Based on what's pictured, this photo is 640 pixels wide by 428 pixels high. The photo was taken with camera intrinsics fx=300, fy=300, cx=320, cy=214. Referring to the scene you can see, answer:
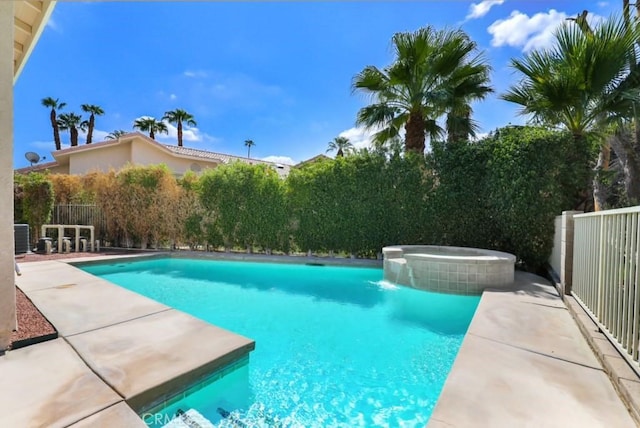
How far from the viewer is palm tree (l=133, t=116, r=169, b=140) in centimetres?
3747

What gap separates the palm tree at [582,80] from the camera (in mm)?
6699

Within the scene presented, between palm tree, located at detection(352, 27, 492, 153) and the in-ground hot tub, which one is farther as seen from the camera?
palm tree, located at detection(352, 27, 492, 153)

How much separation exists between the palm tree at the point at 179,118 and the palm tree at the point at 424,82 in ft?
111

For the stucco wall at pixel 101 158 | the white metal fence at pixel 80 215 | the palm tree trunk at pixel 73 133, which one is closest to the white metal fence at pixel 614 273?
the white metal fence at pixel 80 215

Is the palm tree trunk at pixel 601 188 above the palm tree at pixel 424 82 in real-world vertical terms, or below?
below

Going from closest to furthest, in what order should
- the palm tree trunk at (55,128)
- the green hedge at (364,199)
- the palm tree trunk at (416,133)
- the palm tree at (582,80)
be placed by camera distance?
the palm tree at (582,80)
the green hedge at (364,199)
the palm tree trunk at (416,133)
the palm tree trunk at (55,128)

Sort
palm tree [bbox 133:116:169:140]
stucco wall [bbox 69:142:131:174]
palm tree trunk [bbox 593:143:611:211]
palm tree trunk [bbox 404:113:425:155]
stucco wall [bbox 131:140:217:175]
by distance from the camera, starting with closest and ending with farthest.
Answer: palm tree trunk [bbox 593:143:611:211] → palm tree trunk [bbox 404:113:425:155] → stucco wall [bbox 69:142:131:174] → stucco wall [bbox 131:140:217:175] → palm tree [bbox 133:116:169:140]

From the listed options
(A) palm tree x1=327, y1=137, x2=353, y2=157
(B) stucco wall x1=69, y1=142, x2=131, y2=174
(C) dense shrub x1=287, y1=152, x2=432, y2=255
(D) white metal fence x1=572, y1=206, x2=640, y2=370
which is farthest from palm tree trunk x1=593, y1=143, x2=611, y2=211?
(A) palm tree x1=327, y1=137, x2=353, y2=157

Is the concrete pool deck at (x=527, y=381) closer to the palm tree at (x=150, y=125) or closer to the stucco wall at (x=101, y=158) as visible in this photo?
the stucco wall at (x=101, y=158)

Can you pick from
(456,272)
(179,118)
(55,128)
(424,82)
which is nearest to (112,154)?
(179,118)

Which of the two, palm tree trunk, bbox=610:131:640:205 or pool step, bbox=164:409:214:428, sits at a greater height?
palm tree trunk, bbox=610:131:640:205

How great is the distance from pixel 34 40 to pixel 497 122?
1186 cm

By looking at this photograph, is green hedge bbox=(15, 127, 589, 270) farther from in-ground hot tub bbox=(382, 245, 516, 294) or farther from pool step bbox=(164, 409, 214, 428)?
pool step bbox=(164, 409, 214, 428)

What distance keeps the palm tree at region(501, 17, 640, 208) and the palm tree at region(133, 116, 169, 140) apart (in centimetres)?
3980
